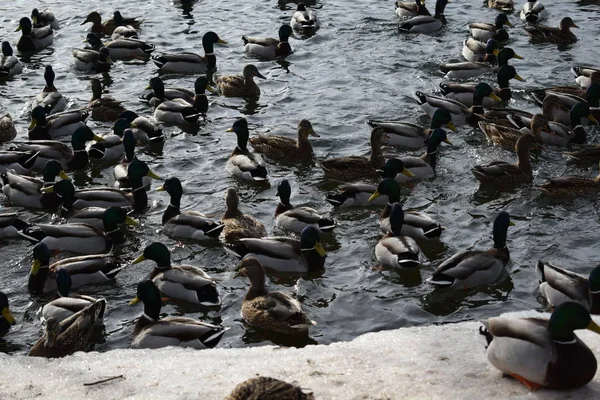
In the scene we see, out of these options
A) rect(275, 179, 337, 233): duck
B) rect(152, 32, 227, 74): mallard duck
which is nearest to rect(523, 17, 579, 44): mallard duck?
rect(152, 32, 227, 74): mallard duck

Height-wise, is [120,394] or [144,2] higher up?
[120,394]

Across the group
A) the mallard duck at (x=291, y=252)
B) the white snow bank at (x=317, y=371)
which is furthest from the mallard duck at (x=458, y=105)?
the white snow bank at (x=317, y=371)

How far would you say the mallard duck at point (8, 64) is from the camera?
61.7 ft

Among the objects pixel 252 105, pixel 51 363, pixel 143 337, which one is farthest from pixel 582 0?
pixel 51 363

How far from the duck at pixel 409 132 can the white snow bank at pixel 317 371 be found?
22.4 ft

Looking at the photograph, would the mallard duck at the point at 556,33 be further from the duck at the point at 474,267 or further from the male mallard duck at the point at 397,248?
the duck at the point at 474,267

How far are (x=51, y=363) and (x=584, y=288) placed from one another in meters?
5.48

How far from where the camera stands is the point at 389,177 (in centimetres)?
1352

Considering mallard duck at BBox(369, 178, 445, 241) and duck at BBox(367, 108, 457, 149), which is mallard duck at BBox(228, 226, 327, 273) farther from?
duck at BBox(367, 108, 457, 149)

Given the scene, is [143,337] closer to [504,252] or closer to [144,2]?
[504,252]

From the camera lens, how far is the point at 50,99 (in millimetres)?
16828

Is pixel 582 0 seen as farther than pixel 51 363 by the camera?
Yes

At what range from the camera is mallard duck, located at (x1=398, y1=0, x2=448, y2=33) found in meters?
20.2

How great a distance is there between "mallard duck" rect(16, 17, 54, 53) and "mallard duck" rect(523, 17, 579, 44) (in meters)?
10.2
